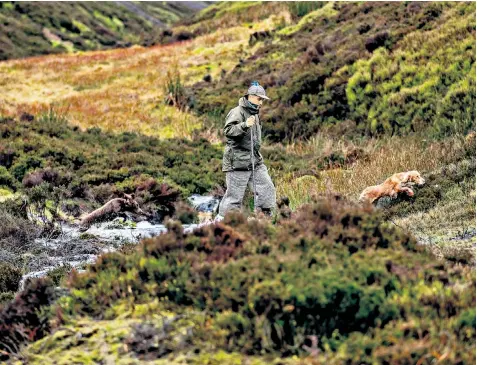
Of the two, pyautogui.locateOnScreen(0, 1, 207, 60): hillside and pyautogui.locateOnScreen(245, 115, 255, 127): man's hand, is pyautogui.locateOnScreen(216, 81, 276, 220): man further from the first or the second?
pyautogui.locateOnScreen(0, 1, 207, 60): hillside

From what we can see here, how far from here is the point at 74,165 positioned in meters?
16.9

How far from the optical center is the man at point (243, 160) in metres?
9.18

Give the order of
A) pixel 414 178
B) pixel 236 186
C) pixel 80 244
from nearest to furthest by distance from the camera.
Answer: pixel 236 186 < pixel 80 244 < pixel 414 178

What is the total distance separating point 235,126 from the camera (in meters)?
9.12

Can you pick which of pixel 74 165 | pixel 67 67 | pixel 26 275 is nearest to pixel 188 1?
pixel 67 67

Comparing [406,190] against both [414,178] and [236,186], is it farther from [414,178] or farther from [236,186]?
[236,186]

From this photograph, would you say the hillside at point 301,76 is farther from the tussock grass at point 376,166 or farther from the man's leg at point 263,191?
the man's leg at point 263,191

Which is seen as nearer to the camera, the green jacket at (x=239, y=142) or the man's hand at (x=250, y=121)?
the man's hand at (x=250, y=121)

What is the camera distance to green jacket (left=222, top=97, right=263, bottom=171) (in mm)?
9195

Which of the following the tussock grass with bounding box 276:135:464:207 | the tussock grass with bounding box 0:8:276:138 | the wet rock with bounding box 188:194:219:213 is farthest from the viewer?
the tussock grass with bounding box 0:8:276:138

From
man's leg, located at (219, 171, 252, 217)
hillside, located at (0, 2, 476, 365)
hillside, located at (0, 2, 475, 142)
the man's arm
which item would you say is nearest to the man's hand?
the man's arm

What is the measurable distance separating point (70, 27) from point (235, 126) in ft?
173

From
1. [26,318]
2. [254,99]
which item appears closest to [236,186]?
[254,99]

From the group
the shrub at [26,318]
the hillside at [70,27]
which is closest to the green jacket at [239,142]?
the shrub at [26,318]
